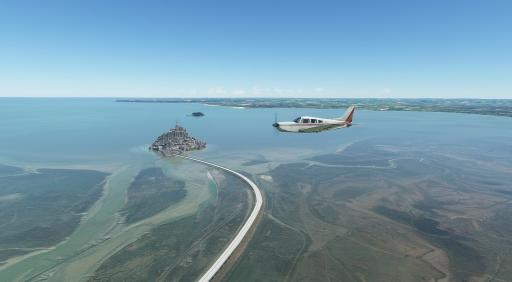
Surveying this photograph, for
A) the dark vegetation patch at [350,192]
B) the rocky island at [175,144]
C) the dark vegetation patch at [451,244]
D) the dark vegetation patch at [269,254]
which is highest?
the rocky island at [175,144]

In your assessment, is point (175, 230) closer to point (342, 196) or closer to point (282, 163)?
point (342, 196)

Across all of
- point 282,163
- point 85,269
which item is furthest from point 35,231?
point 282,163

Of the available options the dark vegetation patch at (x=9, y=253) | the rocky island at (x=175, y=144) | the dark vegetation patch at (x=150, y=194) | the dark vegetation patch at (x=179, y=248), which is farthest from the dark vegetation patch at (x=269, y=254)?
the rocky island at (x=175, y=144)

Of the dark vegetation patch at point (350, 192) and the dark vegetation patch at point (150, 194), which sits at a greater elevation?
the dark vegetation patch at point (350, 192)

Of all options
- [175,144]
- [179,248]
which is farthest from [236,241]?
[175,144]

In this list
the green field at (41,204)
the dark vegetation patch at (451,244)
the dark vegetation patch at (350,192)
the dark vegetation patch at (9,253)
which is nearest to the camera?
the dark vegetation patch at (451,244)

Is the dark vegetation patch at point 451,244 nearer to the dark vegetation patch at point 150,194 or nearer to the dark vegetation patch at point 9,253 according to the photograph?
the dark vegetation patch at point 150,194

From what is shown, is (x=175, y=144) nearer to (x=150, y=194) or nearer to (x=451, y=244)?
(x=150, y=194)
